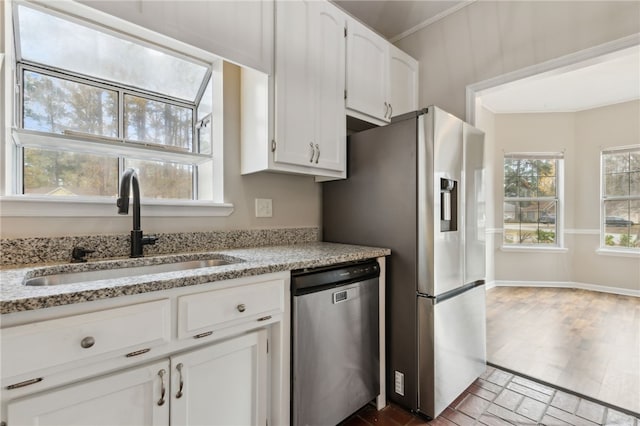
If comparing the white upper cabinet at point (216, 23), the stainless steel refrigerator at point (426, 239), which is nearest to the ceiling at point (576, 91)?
the stainless steel refrigerator at point (426, 239)

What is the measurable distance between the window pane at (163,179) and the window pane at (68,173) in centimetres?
12

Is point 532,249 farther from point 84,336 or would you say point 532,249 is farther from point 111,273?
point 84,336

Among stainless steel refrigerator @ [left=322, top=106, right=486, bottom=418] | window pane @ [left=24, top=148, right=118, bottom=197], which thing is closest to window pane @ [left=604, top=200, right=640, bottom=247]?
stainless steel refrigerator @ [left=322, top=106, right=486, bottom=418]

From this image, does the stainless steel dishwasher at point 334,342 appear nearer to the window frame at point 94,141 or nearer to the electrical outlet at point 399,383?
the electrical outlet at point 399,383

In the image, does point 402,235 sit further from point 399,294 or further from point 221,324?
point 221,324

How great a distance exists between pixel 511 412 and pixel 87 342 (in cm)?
203

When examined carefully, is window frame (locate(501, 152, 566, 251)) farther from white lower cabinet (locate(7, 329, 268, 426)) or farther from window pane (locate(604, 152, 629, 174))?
white lower cabinet (locate(7, 329, 268, 426))

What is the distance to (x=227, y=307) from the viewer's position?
111 cm

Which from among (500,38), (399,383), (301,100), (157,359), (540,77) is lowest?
(399,383)

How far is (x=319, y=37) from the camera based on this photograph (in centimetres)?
182

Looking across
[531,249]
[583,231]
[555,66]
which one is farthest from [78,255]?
[583,231]

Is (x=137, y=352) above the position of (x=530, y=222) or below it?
below

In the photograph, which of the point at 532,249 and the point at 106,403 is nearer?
the point at 106,403

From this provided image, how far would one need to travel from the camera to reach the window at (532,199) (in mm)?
4836
